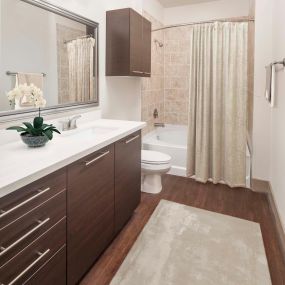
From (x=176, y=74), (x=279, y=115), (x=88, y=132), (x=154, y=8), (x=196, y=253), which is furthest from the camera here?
(x=176, y=74)

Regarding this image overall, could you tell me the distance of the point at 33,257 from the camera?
111 cm

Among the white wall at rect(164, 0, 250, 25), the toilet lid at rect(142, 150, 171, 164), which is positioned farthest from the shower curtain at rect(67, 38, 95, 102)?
the white wall at rect(164, 0, 250, 25)

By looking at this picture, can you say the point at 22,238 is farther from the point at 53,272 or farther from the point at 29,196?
the point at 53,272

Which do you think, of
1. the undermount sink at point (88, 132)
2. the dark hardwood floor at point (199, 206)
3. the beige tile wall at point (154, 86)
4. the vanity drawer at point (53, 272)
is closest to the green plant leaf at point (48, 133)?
the undermount sink at point (88, 132)

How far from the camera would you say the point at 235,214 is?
2.45 meters

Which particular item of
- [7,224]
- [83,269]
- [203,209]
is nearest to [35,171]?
[7,224]

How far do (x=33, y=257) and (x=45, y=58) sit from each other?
142 cm

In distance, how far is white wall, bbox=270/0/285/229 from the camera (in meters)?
2.14

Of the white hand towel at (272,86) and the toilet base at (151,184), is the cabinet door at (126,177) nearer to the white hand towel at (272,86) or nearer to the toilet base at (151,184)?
the toilet base at (151,184)

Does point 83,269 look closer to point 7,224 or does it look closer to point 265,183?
point 7,224

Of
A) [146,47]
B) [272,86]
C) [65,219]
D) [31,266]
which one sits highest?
[146,47]

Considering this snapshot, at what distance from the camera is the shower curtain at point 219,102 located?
114 inches

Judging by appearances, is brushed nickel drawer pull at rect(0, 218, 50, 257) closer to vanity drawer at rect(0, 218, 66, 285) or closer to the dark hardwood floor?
vanity drawer at rect(0, 218, 66, 285)

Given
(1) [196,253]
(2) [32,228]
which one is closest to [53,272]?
(2) [32,228]
